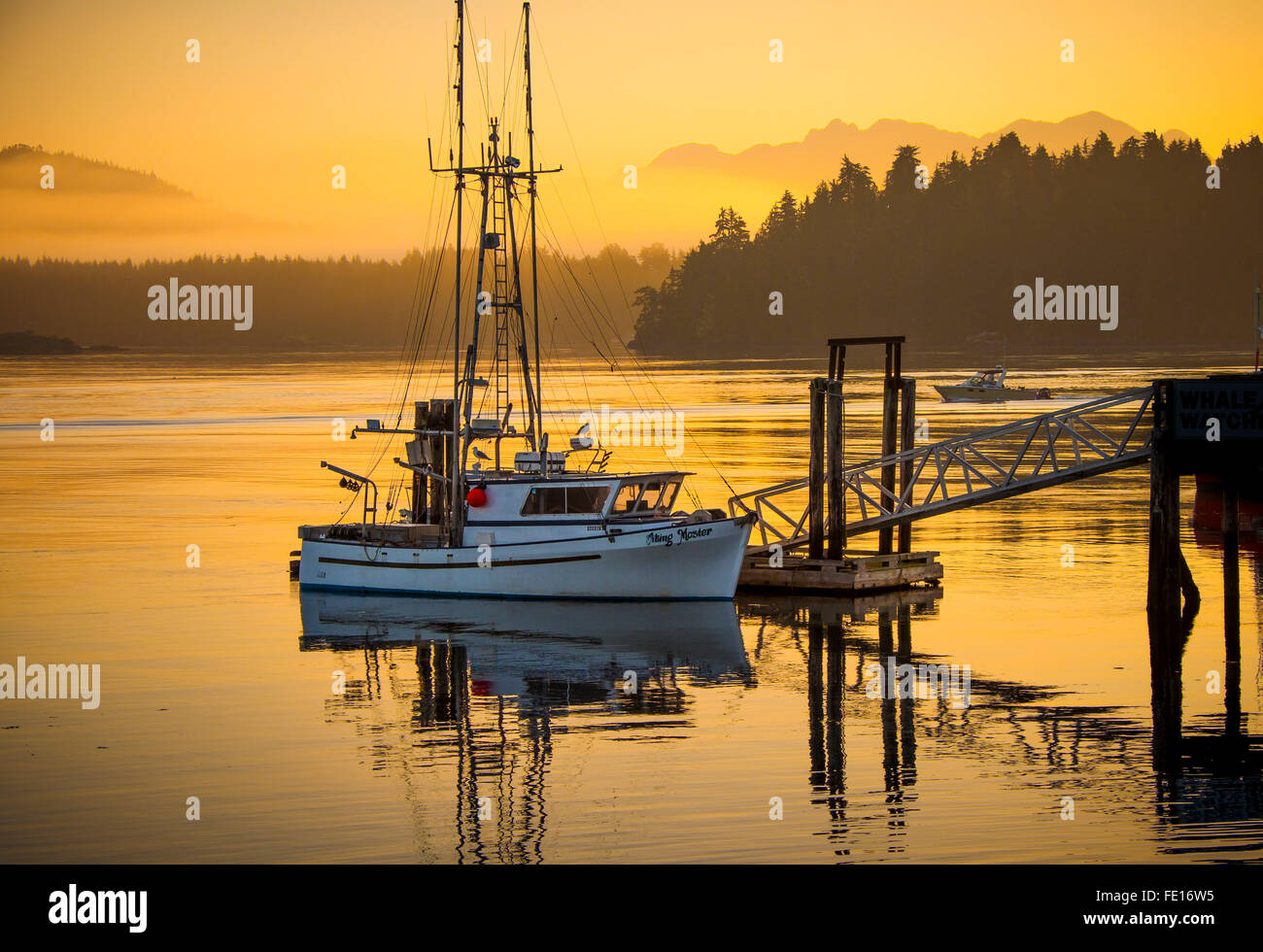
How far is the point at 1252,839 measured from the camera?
1831 centimetres

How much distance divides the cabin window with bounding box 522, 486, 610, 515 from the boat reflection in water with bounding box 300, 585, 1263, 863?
9.69 ft

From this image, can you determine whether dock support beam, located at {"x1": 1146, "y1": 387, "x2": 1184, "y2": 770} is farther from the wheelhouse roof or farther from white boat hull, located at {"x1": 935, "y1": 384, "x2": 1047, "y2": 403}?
white boat hull, located at {"x1": 935, "y1": 384, "x2": 1047, "y2": 403}

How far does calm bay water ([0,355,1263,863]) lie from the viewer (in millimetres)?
19125

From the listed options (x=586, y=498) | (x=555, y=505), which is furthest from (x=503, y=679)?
Result: (x=586, y=498)

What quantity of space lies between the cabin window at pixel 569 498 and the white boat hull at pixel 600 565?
726 mm

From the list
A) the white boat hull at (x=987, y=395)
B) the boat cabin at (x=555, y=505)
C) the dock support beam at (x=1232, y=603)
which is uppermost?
the white boat hull at (x=987, y=395)

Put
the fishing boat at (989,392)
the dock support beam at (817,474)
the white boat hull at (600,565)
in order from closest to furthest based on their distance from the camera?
the white boat hull at (600,565), the dock support beam at (817,474), the fishing boat at (989,392)

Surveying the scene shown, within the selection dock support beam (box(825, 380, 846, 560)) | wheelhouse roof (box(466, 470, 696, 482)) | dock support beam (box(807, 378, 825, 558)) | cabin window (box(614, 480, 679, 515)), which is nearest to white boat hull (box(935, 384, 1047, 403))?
dock support beam (box(807, 378, 825, 558))

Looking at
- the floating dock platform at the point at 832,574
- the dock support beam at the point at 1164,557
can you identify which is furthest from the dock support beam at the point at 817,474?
the dock support beam at the point at 1164,557

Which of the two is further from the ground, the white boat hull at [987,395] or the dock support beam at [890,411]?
the white boat hull at [987,395]

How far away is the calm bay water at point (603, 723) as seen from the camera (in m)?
19.1

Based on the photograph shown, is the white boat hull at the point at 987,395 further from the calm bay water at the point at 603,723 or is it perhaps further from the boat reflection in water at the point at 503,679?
the boat reflection in water at the point at 503,679
